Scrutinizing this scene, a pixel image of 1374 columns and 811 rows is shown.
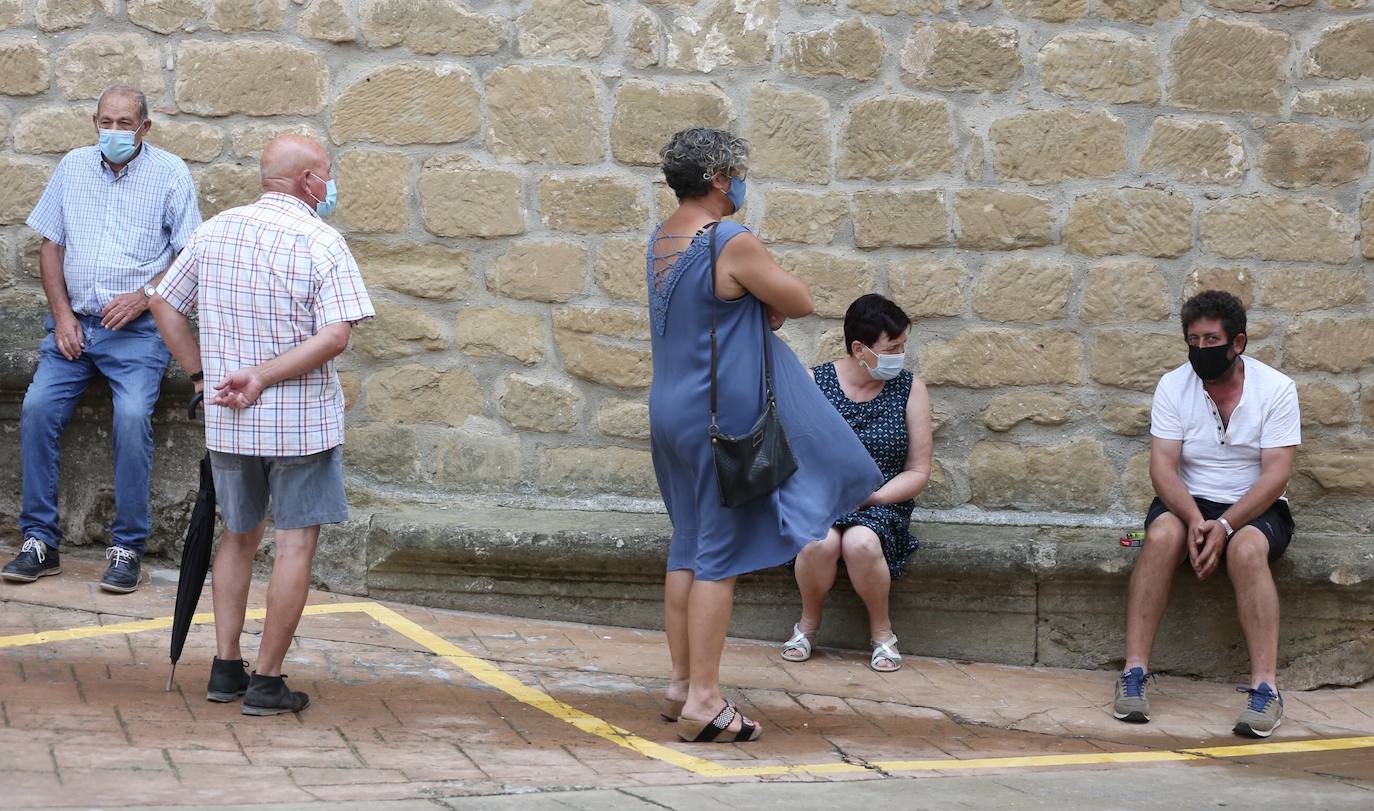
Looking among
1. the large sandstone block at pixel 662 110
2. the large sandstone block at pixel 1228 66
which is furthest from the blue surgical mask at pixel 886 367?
the large sandstone block at pixel 1228 66

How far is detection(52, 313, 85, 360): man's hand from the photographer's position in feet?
19.5

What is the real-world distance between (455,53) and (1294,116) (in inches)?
119

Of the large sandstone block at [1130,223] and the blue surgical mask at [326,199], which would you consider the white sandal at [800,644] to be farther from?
the blue surgical mask at [326,199]

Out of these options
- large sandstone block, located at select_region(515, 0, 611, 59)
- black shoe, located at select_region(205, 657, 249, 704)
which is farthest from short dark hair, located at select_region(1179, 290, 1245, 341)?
black shoe, located at select_region(205, 657, 249, 704)

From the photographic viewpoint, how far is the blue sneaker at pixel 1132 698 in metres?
5.33

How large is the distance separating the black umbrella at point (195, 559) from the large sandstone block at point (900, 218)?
2535mm

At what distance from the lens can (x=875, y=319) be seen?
5738 millimetres

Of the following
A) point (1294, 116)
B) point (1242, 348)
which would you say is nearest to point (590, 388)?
point (1242, 348)

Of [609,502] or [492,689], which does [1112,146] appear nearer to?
[609,502]

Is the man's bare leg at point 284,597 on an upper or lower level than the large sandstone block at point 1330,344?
lower

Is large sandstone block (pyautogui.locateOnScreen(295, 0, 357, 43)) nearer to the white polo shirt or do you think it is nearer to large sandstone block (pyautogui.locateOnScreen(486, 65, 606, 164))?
large sandstone block (pyautogui.locateOnScreen(486, 65, 606, 164))

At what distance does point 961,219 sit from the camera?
6.12 meters

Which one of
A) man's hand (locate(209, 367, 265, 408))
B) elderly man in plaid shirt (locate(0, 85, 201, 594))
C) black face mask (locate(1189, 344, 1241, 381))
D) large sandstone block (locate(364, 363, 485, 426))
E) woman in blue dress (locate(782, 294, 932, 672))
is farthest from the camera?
large sandstone block (locate(364, 363, 485, 426))

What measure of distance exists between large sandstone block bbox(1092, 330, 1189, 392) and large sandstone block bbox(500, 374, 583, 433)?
1.92m
